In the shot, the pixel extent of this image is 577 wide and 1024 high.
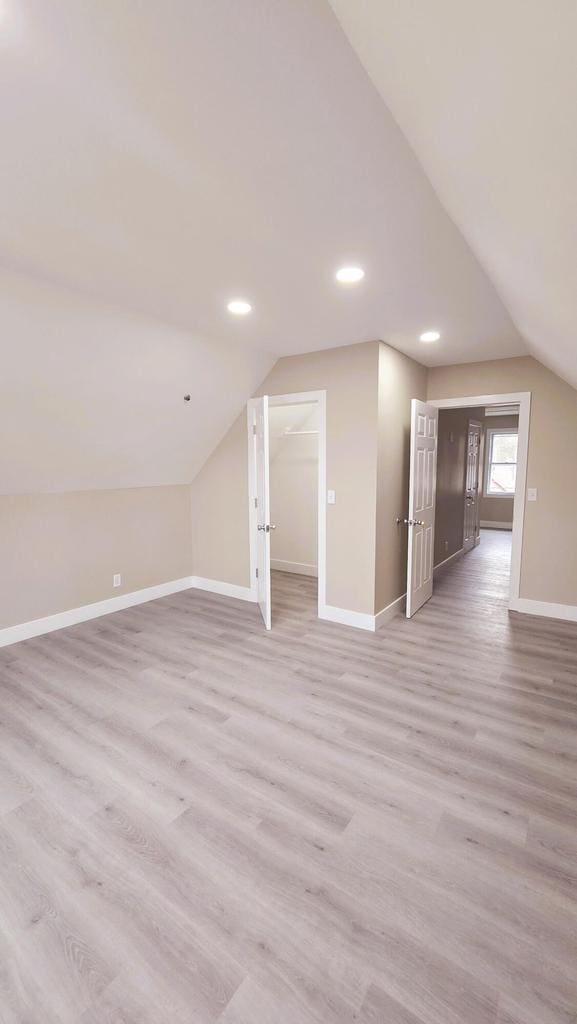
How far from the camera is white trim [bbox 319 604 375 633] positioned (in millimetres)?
3826

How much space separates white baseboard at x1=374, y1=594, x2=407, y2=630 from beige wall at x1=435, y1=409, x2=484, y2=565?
1664 millimetres

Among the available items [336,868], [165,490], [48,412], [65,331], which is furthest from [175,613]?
[336,868]

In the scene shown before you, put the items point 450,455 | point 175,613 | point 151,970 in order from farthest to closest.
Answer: point 450,455, point 175,613, point 151,970

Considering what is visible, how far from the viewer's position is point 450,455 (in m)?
5.97

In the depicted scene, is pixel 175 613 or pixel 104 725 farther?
pixel 175 613

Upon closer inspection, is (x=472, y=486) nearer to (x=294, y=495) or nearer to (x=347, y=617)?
(x=294, y=495)

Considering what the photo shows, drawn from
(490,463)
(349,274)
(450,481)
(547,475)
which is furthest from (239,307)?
(490,463)

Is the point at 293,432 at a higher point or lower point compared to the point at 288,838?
higher

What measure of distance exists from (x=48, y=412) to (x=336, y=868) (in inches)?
125

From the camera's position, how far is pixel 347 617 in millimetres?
3949

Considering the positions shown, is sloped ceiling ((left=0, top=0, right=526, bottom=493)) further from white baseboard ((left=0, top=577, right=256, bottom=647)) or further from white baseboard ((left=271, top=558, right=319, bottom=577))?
white baseboard ((left=271, top=558, right=319, bottom=577))

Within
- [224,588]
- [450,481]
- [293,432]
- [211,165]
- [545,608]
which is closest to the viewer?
[211,165]

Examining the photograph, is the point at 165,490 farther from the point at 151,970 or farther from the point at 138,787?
the point at 151,970

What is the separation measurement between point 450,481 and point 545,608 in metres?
2.29
